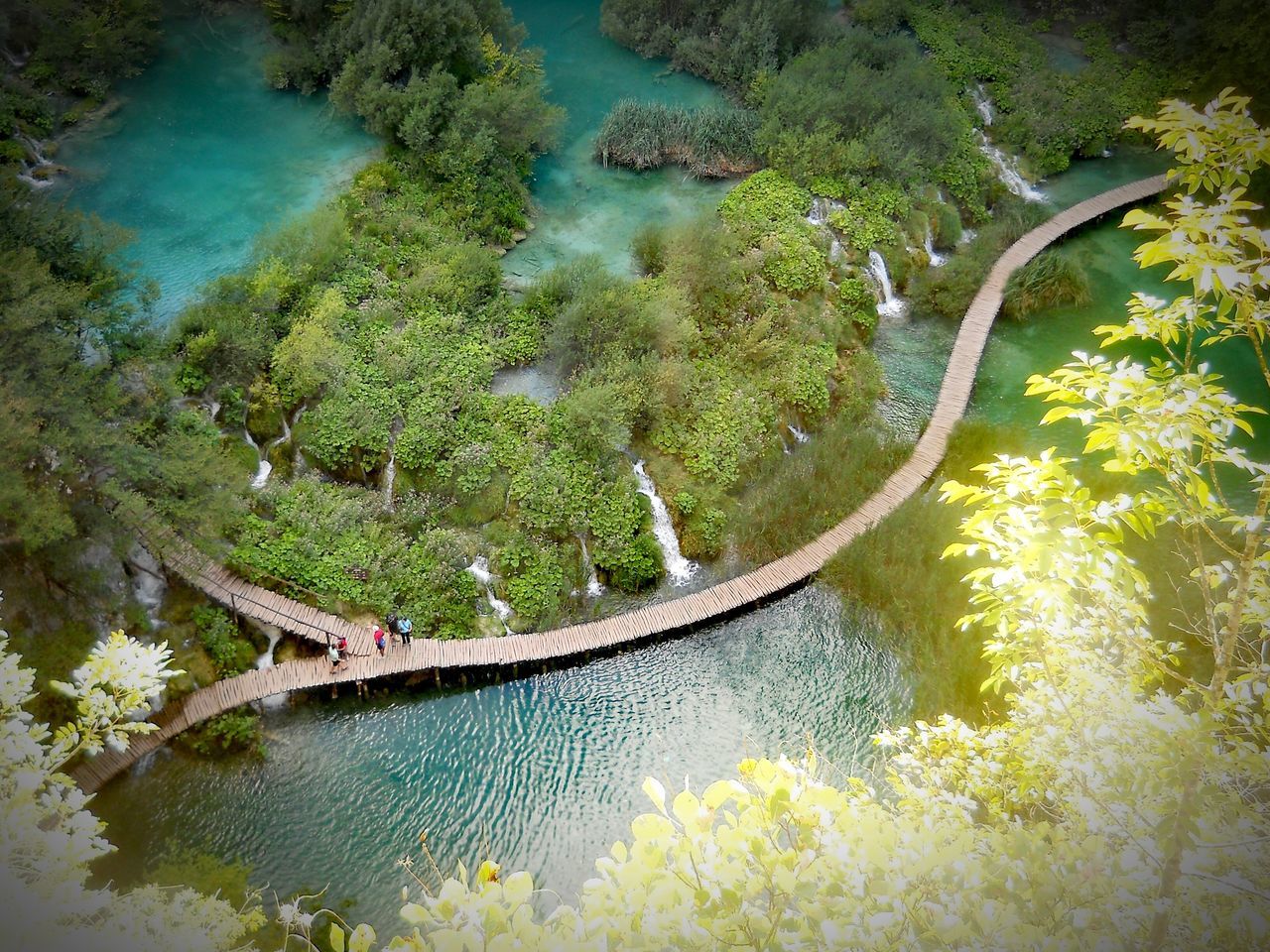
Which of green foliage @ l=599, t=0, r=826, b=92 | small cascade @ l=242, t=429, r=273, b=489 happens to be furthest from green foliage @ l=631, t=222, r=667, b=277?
small cascade @ l=242, t=429, r=273, b=489

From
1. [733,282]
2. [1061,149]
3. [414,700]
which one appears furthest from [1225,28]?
[414,700]

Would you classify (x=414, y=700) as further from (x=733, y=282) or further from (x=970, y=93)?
(x=970, y=93)

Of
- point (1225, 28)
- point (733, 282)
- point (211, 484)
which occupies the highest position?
point (1225, 28)

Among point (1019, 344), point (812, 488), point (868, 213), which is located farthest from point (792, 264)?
point (812, 488)

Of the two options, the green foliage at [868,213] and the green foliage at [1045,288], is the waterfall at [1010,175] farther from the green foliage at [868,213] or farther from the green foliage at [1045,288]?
the green foliage at [868,213]

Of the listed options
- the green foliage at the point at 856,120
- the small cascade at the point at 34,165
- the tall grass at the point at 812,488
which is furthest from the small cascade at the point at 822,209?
the small cascade at the point at 34,165

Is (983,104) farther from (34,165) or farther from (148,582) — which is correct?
(148,582)
